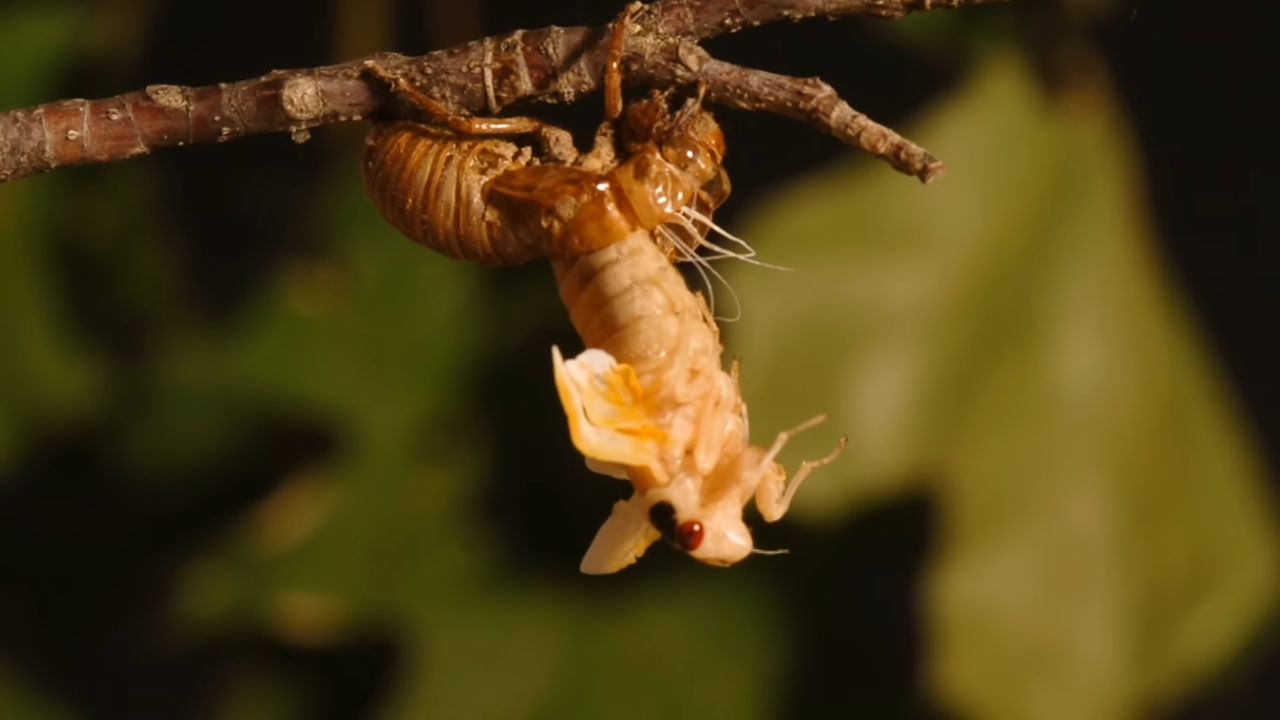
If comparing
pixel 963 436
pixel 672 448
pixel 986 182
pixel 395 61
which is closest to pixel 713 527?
pixel 672 448

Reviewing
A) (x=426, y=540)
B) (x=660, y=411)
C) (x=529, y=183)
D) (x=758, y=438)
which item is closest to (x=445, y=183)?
(x=529, y=183)

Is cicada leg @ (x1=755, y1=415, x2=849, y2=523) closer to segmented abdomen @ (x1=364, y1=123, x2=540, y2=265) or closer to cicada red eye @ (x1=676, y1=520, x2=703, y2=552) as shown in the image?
cicada red eye @ (x1=676, y1=520, x2=703, y2=552)

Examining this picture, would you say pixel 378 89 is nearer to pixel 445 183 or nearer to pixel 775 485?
pixel 445 183

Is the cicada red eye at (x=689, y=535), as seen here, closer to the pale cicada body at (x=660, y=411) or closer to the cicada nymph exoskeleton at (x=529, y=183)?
the pale cicada body at (x=660, y=411)

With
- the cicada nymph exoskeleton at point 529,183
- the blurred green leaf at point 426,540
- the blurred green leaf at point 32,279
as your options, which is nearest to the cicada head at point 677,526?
the cicada nymph exoskeleton at point 529,183

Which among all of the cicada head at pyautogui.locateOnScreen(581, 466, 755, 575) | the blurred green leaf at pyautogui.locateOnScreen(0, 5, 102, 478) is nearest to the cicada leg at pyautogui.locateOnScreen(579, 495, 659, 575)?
the cicada head at pyautogui.locateOnScreen(581, 466, 755, 575)
